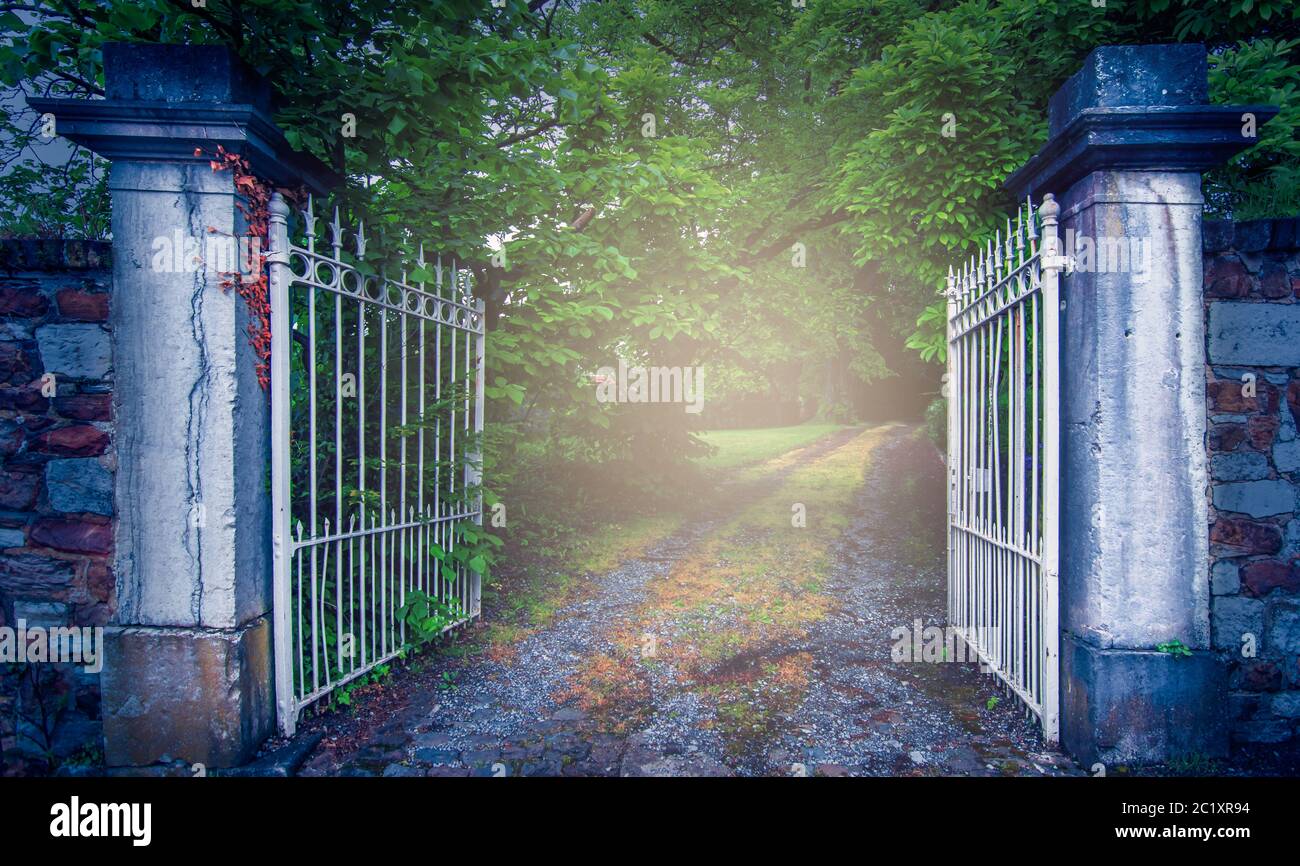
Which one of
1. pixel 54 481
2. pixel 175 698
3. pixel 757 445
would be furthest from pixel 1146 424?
pixel 757 445

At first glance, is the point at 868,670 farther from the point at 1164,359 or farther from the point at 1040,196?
the point at 1040,196

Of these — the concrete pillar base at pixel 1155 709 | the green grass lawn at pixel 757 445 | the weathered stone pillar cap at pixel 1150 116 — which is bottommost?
the concrete pillar base at pixel 1155 709

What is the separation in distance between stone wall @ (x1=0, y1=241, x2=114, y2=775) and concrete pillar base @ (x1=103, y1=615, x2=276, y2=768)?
0.30 metres

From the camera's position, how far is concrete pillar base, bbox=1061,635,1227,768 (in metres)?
3.08

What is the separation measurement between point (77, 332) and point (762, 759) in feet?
13.3

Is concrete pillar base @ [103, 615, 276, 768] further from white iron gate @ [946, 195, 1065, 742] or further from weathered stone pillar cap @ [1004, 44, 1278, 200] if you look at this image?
weathered stone pillar cap @ [1004, 44, 1278, 200]

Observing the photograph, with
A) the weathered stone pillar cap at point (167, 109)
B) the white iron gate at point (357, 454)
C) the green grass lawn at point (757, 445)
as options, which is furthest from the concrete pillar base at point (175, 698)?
the green grass lawn at point (757, 445)

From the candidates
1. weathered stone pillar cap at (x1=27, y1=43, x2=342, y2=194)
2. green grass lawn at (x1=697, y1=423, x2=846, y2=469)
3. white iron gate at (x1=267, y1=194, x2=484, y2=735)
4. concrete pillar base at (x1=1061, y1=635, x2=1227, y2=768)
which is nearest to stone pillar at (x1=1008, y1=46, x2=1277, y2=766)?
concrete pillar base at (x1=1061, y1=635, x2=1227, y2=768)

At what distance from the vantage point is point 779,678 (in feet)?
14.1

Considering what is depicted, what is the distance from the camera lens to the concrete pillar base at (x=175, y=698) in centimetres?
309

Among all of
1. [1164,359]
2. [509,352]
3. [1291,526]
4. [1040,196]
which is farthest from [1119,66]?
[509,352]

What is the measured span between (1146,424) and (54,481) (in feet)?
17.7

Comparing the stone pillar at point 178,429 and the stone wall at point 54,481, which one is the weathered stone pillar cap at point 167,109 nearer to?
the stone pillar at point 178,429

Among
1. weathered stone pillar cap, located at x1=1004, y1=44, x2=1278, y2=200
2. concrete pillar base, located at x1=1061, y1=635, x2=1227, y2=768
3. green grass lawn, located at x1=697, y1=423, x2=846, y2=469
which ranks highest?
weathered stone pillar cap, located at x1=1004, y1=44, x2=1278, y2=200
